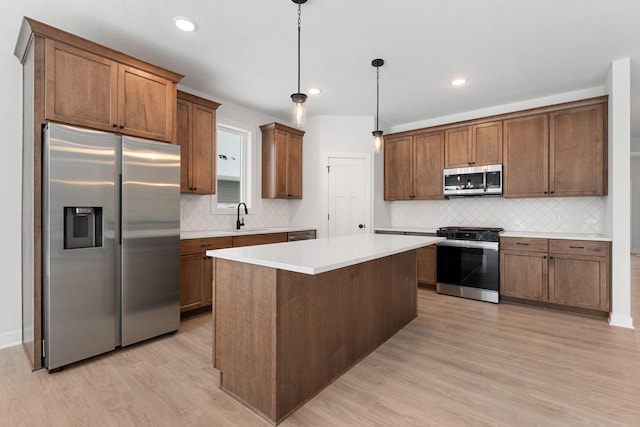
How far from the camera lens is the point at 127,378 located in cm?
224

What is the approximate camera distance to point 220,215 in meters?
4.39

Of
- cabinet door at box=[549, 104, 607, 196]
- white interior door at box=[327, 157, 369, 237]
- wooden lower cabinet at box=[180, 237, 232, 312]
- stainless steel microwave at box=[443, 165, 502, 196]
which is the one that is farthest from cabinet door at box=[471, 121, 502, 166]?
wooden lower cabinet at box=[180, 237, 232, 312]

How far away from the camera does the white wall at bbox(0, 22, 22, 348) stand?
106 inches

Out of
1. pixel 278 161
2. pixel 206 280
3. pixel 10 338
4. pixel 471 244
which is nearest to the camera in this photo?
pixel 10 338

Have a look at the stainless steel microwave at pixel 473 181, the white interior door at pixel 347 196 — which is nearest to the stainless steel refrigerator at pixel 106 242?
the white interior door at pixel 347 196

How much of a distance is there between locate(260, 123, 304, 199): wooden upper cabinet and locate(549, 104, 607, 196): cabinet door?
11.6ft

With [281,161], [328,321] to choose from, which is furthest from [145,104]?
[328,321]

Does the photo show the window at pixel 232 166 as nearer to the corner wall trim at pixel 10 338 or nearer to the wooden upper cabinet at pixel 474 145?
the corner wall trim at pixel 10 338

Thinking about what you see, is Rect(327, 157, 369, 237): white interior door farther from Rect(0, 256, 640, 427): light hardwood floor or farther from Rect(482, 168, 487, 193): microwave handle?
Rect(0, 256, 640, 427): light hardwood floor

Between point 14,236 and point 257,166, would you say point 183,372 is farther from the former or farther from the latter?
point 257,166

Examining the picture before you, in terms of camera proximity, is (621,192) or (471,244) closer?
(621,192)

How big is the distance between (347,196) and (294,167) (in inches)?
39.1

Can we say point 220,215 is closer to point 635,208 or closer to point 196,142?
point 196,142

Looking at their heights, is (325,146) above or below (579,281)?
above
